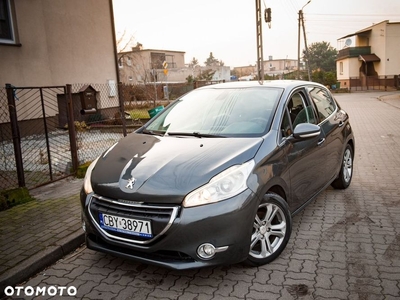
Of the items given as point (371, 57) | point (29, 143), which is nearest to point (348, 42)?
point (371, 57)

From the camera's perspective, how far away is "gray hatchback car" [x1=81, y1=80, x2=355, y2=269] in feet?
9.30

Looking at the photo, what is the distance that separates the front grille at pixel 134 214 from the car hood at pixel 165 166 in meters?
0.06

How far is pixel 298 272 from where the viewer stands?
319 cm

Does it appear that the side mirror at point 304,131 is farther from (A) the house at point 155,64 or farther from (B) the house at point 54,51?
(A) the house at point 155,64

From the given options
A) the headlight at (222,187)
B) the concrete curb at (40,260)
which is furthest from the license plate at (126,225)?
the concrete curb at (40,260)

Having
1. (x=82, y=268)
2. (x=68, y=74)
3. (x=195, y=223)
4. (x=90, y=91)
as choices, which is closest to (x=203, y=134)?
(x=195, y=223)

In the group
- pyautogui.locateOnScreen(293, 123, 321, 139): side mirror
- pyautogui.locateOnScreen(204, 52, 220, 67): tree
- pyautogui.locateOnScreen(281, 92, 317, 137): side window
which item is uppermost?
pyautogui.locateOnScreen(204, 52, 220, 67): tree

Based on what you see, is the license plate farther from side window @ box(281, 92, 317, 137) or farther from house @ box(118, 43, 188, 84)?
house @ box(118, 43, 188, 84)

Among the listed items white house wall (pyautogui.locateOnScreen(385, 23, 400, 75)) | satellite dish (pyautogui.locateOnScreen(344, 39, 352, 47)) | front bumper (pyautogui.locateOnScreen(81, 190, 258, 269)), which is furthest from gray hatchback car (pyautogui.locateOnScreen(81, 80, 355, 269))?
satellite dish (pyautogui.locateOnScreen(344, 39, 352, 47))

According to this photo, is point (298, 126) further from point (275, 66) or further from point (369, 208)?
point (275, 66)

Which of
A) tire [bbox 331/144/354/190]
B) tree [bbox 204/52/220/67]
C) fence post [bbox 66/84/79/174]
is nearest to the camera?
tire [bbox 331/144/354/190]

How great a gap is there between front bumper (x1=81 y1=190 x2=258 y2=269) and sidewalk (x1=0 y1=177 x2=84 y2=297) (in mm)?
1051

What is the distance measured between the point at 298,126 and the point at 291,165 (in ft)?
1.47

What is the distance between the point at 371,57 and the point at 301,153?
163 ft
